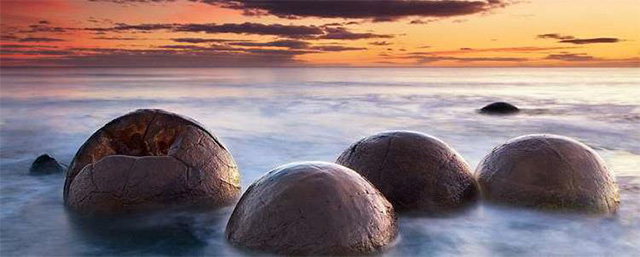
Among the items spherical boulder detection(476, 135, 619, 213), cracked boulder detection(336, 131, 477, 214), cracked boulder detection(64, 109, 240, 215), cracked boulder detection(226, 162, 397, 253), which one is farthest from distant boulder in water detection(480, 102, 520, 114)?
cracked boulder detection(226, 162, 397, 253)

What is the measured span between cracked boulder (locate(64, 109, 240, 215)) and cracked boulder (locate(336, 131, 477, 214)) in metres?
1.42

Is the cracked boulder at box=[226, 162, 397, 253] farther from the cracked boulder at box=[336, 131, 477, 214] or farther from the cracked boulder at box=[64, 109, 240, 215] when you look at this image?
the cracked boulder at box=[64, 109, 240, 215]

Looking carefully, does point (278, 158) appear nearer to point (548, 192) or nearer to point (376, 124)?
point (548, 192)

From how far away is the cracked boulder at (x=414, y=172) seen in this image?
6234mm

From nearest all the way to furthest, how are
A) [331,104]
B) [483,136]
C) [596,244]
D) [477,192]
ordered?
[596,244] < [477,192] < [483,136] < [331,104]

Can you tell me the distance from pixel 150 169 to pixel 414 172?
98.9 inches

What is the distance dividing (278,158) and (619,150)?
7.36 m

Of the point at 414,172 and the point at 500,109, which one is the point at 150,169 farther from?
the point at 500,109

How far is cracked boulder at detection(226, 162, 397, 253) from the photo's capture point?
4.75 m

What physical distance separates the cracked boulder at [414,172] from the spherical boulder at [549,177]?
0.40 m

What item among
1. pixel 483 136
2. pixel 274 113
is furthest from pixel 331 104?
pixel 483 136

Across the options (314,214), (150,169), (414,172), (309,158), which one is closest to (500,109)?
(309,158)

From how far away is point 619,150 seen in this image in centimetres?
1408

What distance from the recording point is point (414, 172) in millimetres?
6230
